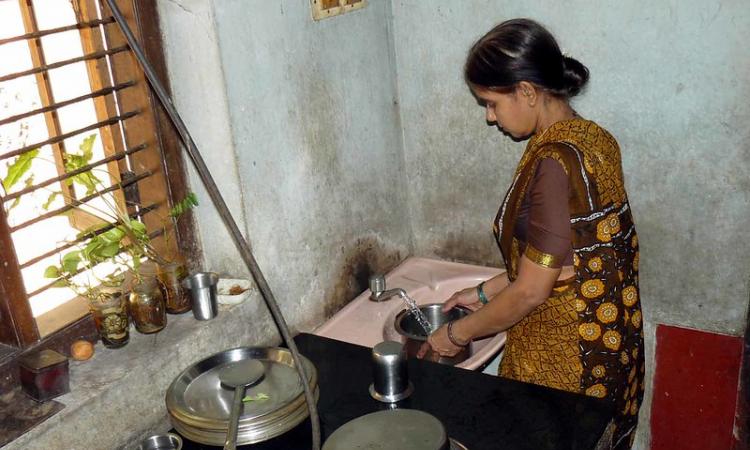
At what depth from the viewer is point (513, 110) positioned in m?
1.93

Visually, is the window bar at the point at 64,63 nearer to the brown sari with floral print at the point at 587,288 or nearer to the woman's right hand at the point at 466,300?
the brown sari with floral print at the point at 587,288

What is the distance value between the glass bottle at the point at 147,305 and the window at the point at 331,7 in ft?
2.88

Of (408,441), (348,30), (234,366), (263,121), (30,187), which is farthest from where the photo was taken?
(348,30)

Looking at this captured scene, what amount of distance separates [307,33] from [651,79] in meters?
0.99

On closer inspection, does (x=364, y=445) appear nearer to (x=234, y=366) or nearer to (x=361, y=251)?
(x=234, y=366)

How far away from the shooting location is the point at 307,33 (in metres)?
2.14

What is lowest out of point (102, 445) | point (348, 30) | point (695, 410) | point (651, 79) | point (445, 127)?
point (695, 410)

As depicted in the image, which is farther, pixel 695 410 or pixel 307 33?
pixel 695 410

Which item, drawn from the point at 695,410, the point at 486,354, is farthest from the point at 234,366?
the point at 695,410

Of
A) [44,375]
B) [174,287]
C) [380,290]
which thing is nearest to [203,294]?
[174,287]

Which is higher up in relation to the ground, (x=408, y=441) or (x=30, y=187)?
(x=30, y=187)

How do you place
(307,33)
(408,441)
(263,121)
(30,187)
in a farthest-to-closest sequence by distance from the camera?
(307,33) < (263,121) < (30,187) < (408,441)

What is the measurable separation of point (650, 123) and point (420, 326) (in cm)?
93

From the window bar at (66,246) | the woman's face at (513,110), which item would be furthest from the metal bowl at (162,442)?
the woman's face at (513,110)
